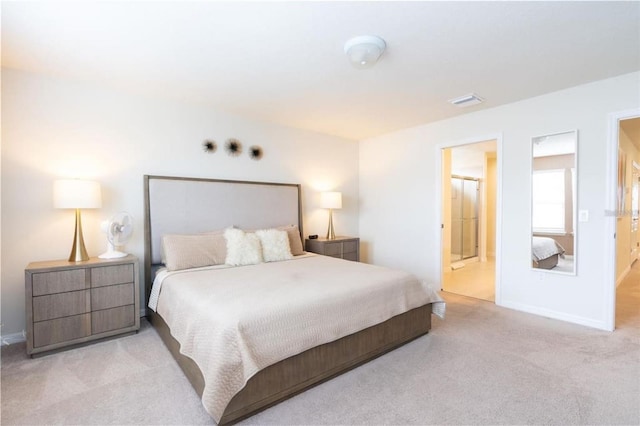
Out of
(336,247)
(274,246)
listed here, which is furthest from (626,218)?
(274,246)

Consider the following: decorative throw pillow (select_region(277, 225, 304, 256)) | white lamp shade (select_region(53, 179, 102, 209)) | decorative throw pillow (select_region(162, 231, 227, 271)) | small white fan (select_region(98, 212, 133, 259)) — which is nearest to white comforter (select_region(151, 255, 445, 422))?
decorative throw pillow (select_region(162, 231, 227, 271))

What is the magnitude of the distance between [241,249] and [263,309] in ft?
4.75

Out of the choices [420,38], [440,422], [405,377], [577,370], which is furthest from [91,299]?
[577,370]

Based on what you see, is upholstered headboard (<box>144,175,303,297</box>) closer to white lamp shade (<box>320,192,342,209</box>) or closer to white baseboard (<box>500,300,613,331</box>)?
white lamp shade (<box>320,192,342,209</box>)

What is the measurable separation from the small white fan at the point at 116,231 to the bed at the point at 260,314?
0.26 metres

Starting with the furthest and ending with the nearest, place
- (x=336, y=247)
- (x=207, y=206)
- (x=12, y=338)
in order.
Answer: (x=336, y=247) → (x=207, y=206) → (x=12, y=338)

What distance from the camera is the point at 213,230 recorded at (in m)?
3.59

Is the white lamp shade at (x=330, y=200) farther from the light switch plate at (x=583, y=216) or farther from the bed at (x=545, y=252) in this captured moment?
the light switch plate at (x=583, y=216)

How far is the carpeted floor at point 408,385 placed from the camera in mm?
1716

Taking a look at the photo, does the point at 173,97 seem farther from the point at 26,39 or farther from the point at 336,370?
the point at 336,370

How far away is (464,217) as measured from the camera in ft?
21.5

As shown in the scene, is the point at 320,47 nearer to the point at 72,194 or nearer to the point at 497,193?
the point at 72,194

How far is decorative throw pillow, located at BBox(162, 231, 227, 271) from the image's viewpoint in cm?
290

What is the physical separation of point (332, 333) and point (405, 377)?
0.62 metres
